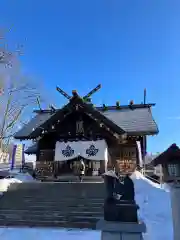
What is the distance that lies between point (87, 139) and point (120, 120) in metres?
3.39

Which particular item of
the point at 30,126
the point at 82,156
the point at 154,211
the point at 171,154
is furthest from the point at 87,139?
the point at 171,154

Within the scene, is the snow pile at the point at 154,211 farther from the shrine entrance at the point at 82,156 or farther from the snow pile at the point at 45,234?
the shrine entrance at the point at 82,156

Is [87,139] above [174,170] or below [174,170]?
above

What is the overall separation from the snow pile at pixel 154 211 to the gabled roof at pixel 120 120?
14.2 feet

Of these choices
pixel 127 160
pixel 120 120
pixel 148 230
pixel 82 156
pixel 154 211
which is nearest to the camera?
pixel 148 230

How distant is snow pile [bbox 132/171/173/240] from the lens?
6.78m

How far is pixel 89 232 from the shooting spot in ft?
23.5

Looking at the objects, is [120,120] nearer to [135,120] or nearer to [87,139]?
[135,120]

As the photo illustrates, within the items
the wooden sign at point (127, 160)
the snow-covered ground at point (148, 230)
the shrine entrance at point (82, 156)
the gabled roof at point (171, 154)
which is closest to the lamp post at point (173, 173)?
the gabled roof at point (171, 154)

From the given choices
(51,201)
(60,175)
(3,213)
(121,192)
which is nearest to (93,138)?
(60,175)

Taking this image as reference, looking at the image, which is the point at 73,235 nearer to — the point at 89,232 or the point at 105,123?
the point at 89,232

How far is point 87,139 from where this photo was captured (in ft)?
50.0

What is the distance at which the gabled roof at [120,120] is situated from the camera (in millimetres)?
14875

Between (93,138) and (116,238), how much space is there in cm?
1102
